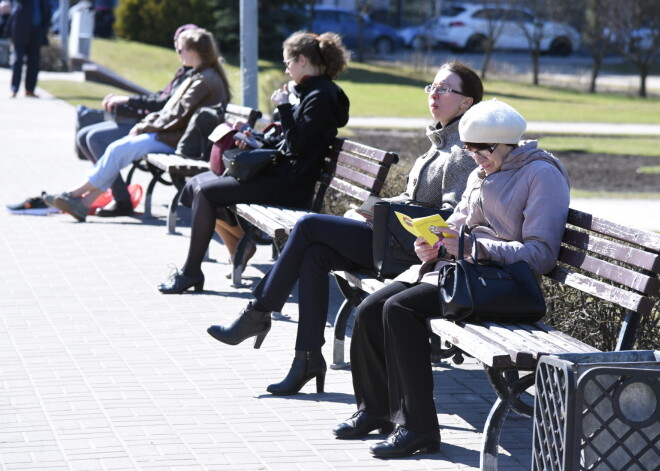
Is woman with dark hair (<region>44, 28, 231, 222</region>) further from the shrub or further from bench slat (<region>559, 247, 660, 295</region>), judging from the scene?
the shrub

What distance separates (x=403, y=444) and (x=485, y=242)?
0.85 m

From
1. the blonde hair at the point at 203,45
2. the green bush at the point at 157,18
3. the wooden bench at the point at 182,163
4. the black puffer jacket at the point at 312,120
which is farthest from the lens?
the green bush at the point at 157,18

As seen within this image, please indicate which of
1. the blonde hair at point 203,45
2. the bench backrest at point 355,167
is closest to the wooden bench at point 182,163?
the blonde hair at point 203,45

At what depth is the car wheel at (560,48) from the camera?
41778mm

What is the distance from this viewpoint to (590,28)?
107 ft

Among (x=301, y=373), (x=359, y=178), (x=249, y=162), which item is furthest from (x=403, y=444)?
(x=249, y=162)

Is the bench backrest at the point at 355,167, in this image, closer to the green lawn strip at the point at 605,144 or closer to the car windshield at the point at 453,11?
the green lawn strip at the point at 605,144

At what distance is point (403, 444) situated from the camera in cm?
464

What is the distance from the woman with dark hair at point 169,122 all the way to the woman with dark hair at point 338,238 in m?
3.88

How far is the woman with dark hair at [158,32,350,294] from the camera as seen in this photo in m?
6.80

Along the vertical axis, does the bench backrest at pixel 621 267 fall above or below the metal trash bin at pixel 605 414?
above

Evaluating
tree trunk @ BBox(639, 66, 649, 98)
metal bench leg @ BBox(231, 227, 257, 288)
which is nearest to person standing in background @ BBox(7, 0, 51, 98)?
metal bench leg @ BBox(231, 227, 257, 288)

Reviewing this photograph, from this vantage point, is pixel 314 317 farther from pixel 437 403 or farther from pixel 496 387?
pixel 496 387

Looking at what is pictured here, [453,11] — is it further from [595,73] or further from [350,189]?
[350,189]
